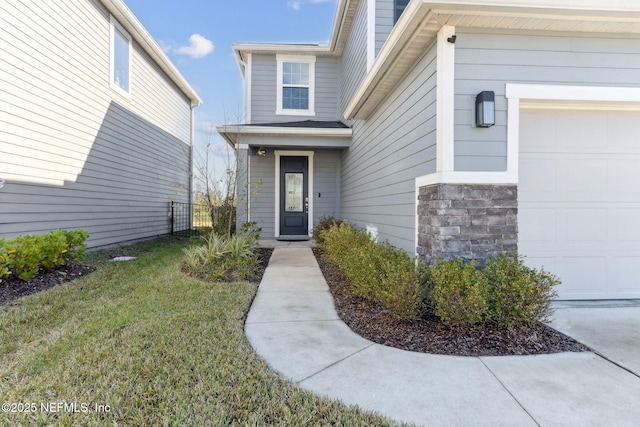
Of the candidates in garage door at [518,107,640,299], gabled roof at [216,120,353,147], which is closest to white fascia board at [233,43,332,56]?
gabled roof at [216,120,353,147]

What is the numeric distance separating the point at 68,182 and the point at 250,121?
181 inches

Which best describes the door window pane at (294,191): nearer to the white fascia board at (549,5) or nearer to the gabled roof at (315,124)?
the gabled roof at (315,124)

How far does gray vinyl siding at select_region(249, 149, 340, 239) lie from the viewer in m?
8.97

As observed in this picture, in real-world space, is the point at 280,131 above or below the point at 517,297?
above

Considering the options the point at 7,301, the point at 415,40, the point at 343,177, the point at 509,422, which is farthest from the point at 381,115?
the point at 7,301

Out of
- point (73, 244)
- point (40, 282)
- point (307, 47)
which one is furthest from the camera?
point (307, 47)

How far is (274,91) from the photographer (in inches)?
361

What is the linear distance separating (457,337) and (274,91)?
8.30 meters

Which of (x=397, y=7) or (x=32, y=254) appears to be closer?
(x=32, y=254)

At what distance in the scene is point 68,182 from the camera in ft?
19.4

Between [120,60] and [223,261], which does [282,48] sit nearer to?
[120,60]

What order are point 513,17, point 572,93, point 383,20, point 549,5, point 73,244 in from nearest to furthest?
point 549,5 → point 513,17 → point 572,93 → point 73,244 → point 383,20

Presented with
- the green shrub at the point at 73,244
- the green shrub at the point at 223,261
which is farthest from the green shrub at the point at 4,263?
the green shrub at the point at 223,261

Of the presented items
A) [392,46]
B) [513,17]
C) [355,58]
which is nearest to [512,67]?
[513,17]
